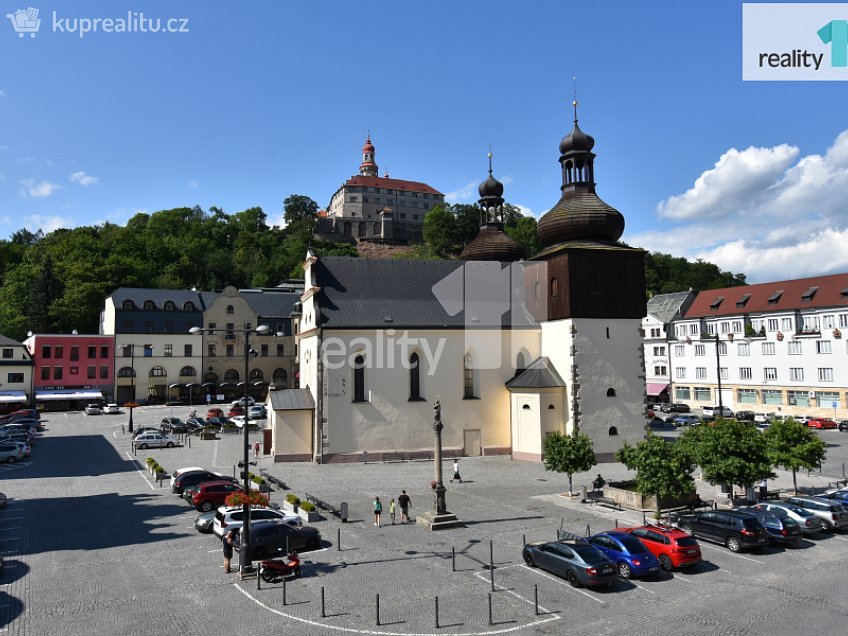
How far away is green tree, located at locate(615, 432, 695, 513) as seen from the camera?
24.0 meters

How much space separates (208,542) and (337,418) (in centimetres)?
1743

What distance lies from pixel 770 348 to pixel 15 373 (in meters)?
80.7

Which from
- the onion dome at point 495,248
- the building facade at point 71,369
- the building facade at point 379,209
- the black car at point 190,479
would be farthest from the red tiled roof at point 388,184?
the black car at point 190,479

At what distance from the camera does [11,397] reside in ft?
220

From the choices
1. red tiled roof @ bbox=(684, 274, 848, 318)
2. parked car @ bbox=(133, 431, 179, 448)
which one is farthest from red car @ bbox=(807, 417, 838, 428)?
parked car @ bbox=(133, 431, 179, 448)

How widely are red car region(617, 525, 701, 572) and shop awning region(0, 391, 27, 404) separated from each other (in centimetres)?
6965

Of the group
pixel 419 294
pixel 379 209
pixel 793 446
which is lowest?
pixel 793 446

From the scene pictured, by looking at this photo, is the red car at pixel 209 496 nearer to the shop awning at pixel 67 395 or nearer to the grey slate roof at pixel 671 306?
the shop awning at pixel 67 395

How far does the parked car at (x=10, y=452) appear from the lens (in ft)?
126

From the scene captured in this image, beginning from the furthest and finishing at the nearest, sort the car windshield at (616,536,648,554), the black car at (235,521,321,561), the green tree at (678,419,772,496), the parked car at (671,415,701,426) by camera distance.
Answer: the parked car at (671,415,701,426), the green tree at (678,419,772,496), the black car at (235,521,321,561), the car windshield at (616,536,648,554)

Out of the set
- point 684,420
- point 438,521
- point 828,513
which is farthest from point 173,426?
point 828,513

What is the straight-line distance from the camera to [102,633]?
1395 centimetres

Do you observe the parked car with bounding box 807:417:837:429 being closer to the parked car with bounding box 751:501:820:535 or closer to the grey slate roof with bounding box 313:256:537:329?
the grey slate roof with bounding box 313:256:537:329

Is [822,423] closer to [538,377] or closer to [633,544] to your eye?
[538,377]
